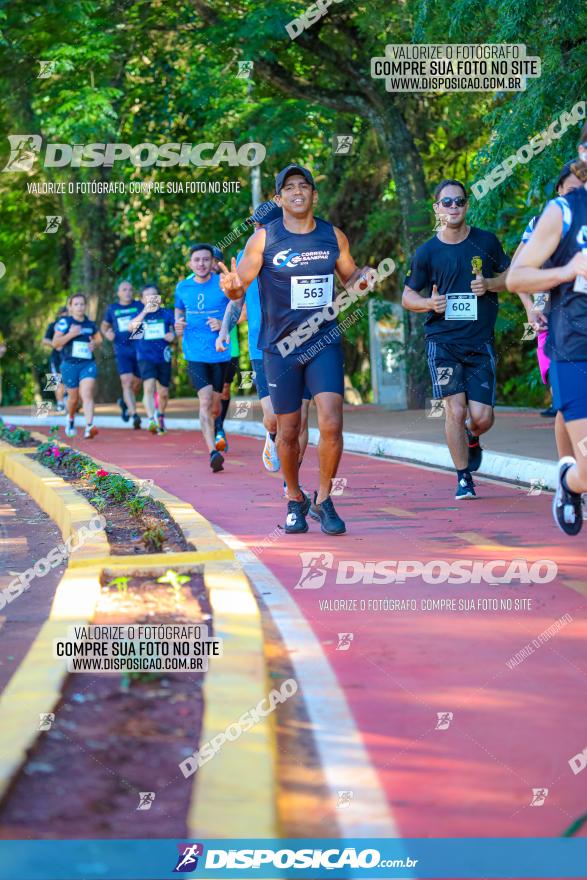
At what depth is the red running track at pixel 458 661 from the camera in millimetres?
4551

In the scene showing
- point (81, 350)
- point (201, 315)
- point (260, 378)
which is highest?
point (201, 315)

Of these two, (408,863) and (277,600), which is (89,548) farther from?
(408,863)

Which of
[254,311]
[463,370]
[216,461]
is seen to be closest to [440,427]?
[216,461]

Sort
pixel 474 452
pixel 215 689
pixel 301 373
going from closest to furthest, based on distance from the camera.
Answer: pixel 215 689, pixel 301 373, pixel 474 452

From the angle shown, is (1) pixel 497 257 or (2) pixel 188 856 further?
(1) pixel 497 257

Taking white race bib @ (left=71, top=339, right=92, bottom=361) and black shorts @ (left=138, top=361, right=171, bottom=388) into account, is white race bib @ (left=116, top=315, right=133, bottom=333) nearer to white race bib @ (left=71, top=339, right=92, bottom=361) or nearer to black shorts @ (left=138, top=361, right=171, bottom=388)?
black shorts @ (left=138, top=361, right=171, bottom=388)

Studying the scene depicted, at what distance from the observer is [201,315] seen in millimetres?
15992

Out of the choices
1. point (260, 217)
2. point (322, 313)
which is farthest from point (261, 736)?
point (260, 217)

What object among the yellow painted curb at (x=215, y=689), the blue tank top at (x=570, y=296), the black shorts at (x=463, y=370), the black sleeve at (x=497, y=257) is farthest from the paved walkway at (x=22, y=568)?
the black sleeve at (x=497, y=257)

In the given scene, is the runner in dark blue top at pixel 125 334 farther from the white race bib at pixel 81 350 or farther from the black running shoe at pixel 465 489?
the black running shoe at pixel 465 489

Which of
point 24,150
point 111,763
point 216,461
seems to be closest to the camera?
point 111,763

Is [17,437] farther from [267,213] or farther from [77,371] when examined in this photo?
[267,213]

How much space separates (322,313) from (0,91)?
24427 mm

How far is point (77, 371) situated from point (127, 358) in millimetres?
2266
